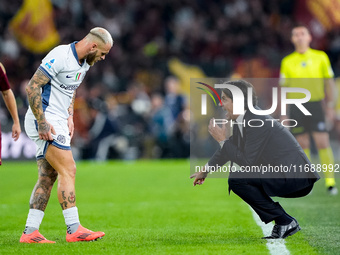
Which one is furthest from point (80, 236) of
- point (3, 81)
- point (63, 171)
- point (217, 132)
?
point (3, 81)

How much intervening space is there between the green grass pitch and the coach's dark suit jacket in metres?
0.53

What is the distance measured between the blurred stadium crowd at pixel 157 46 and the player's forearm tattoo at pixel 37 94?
42.8 feet

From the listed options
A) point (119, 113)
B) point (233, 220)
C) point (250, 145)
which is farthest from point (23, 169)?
point (250, 145)

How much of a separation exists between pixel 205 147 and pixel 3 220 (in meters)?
9.79

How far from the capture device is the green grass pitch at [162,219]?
4.80 m

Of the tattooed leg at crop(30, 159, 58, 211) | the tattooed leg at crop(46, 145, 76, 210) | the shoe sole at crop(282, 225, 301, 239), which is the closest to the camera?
the tattooed leg at crop(46, 145, 76, 210)

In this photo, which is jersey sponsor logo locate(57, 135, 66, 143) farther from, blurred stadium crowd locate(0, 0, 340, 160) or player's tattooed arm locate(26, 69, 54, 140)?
blurred stadium crowd locate(0, 0, 340, 160)

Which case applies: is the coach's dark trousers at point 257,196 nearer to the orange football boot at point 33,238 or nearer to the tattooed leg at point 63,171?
the tattooed leg at point 63,171

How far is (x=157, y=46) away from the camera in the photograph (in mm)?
22297

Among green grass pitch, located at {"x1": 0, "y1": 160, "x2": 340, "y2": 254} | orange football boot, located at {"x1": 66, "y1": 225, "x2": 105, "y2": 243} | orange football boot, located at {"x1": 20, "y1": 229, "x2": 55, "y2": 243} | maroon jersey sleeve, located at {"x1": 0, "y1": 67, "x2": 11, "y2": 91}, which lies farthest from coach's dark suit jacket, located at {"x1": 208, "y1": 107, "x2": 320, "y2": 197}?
maroon jersey sleeve, located at {"x1": 0, "y1": 67, "x2": 11, "y2": 91}

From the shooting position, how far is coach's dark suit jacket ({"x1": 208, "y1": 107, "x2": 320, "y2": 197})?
5016 millimetres

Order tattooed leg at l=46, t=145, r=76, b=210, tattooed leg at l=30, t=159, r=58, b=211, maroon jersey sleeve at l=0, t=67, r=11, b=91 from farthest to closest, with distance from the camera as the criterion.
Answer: maroon jersey sleeve at l=0, t=67, r=11, b=91, tattooed leg at l=30, t=159, r=58, b=211, tattooed leg at l=46, t=145, r=76, b=210

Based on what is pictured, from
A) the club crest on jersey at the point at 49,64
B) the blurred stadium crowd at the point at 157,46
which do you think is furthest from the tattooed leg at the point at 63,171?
the blurred stadium crowd at the point at 157,46

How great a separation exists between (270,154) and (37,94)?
7.25ft
